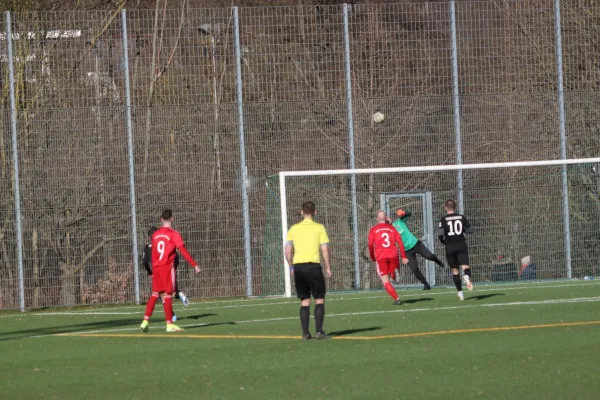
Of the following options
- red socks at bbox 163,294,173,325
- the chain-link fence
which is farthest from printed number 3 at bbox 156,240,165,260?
the chain-link fence

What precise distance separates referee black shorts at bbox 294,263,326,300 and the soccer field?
62 centimetres

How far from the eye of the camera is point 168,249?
649 inches

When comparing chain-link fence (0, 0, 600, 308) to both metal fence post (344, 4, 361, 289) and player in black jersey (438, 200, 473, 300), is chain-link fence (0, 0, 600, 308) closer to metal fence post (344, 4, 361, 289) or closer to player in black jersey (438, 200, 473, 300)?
metal fence post (344, 4, 361, 289)

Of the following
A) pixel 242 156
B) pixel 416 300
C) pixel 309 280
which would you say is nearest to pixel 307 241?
pixel 309 280

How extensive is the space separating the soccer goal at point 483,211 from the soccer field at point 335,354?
5.47 metres

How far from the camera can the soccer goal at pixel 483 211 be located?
26344mm

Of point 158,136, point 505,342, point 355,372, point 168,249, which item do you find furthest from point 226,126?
point 355,372

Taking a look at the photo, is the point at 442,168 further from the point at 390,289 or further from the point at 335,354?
the point at 335,354

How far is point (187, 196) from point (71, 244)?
2.81 meters

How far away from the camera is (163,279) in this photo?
16438 millimetres

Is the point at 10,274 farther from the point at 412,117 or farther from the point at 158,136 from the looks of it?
the point at 412,117

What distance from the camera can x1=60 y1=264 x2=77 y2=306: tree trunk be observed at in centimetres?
2522

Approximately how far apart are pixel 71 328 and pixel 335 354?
25.2 ft

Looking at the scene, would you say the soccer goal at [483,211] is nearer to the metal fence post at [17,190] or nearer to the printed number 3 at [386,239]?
the printed number 3 at [386,239]
